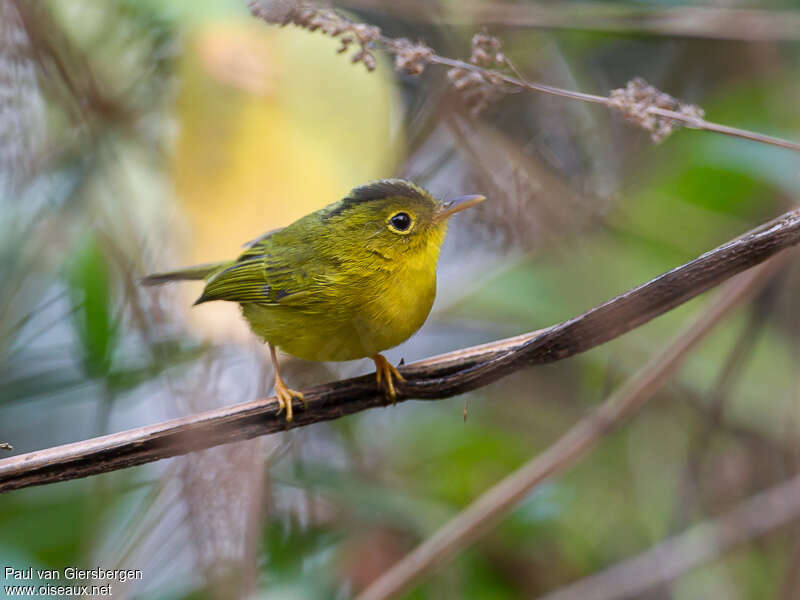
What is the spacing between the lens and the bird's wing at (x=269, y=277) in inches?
118

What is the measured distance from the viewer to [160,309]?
106 inches

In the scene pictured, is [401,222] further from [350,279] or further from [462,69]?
[462,69]

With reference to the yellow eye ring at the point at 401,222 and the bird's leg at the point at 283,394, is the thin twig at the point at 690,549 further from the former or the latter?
the yellow eye ring at the point at 401,222

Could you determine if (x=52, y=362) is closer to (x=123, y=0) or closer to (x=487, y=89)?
(x=123, y=0)

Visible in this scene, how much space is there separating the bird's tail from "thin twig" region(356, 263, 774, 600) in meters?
1.37

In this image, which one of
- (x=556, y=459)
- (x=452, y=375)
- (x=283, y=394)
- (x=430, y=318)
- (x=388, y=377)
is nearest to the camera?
(x=452, y=375)

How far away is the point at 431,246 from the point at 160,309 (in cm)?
100

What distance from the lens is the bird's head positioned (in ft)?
9.70

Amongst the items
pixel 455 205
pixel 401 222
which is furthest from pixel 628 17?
pixel 401 222

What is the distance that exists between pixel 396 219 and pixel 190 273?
1.00m

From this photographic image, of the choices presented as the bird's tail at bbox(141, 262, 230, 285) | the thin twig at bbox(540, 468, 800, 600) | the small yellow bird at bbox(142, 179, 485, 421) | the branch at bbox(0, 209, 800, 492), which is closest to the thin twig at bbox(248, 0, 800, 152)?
the branch at bbox(0, 209, 800, 492)

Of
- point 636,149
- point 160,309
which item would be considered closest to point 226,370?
point 160,309

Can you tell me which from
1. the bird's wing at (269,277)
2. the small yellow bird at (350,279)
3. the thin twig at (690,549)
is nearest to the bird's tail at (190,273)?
the small yellow bird at (350,279)

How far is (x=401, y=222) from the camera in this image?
299 centimetres
